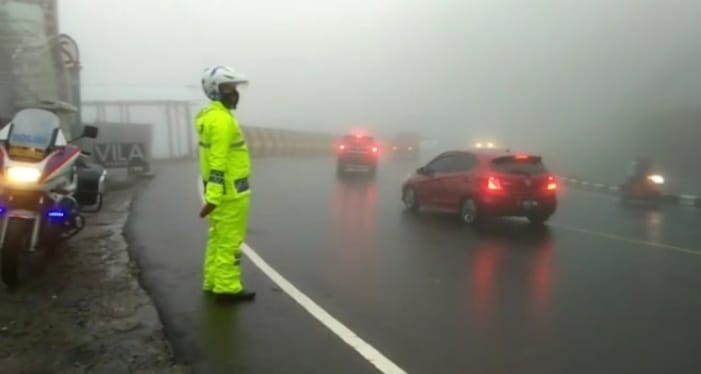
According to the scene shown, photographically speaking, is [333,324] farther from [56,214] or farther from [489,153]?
[489,153]

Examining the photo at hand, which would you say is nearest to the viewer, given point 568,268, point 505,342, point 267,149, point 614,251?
point 505,342

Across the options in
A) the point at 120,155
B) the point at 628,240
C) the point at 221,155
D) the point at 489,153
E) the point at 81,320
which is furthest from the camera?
the point at 120,155

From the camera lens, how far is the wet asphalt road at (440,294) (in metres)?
5.55

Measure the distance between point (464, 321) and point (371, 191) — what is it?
14.3 m

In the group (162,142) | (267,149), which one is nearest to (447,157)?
(162,142)

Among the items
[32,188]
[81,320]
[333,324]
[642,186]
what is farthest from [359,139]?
[81,320]

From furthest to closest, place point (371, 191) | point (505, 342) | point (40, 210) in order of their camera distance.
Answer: point (371, 191), point (40, 210), point (505, 342)

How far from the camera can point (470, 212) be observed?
13891 mm

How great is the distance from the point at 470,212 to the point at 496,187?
2.26 ft

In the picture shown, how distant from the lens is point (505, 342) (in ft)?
19.5

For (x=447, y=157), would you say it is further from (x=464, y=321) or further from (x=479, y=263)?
(x=464, y=321)

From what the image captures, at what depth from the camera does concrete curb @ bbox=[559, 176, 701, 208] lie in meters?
21.6

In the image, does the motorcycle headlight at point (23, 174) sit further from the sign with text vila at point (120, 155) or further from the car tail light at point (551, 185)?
the sign with text vila at point (120, 155)

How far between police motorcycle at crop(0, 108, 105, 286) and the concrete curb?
1826 cm
